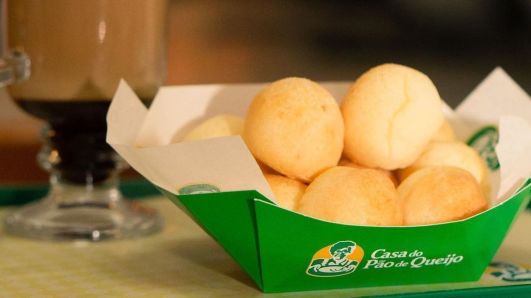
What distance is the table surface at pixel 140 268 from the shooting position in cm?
67

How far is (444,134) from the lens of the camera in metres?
0.82

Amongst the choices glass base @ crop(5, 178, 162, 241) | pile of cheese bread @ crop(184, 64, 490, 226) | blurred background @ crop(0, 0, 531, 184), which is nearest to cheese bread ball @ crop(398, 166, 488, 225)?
pile of cheese bread @ crop(184, 64, 490, 226)

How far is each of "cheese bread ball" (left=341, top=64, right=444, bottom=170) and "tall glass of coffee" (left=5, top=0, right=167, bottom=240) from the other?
0.77ft

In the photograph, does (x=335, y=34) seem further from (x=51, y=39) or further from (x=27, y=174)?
(x=51, y=39)

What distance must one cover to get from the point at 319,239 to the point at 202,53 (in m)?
1.77

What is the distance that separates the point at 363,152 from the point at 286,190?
69 millimetres

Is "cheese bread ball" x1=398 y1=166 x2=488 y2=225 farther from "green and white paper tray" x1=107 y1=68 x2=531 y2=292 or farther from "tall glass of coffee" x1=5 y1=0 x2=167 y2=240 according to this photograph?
"tall glass of coffee" x1=5 y1=0 x2=167 y2=240

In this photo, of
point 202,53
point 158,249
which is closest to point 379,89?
point 158,249

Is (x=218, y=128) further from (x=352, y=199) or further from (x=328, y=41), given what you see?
(x=328, y=41)

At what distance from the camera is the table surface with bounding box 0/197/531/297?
2.20 ft

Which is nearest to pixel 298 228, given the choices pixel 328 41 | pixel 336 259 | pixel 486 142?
pixel 336 259

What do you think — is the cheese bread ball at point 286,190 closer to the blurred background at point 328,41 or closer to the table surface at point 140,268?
the table surface at point 140,268

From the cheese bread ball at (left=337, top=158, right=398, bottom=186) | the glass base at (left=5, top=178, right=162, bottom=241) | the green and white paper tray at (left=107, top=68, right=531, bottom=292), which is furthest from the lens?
the glass base at (left=5, top=178, right=162, bottom=241)

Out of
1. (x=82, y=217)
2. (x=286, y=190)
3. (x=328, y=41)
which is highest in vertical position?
(x=286, y=190)
